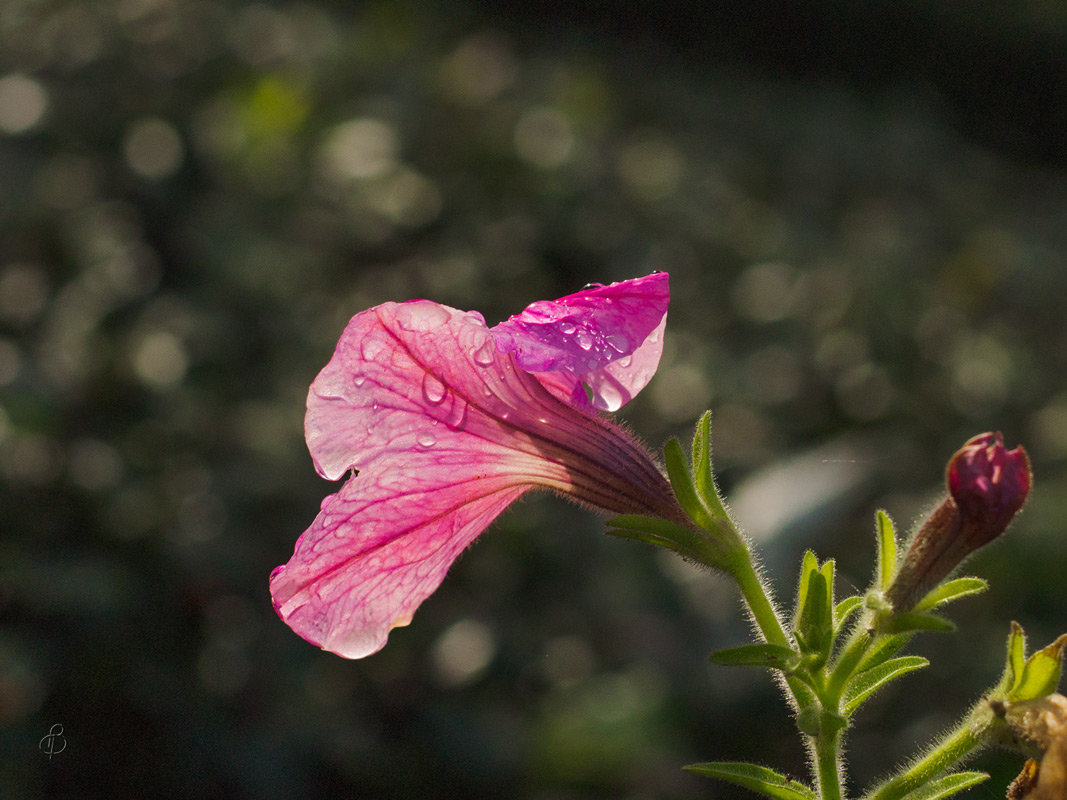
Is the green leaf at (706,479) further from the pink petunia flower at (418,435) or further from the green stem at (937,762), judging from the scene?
the green stem at (937,762)

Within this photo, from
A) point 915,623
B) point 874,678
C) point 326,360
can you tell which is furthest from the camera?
point 326,360

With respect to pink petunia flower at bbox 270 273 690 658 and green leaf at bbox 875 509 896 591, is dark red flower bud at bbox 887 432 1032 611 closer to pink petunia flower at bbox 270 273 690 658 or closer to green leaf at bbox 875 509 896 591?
green leaf at bbox 875 509 896 591

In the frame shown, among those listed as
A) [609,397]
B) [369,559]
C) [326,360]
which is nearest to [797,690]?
[609,397]

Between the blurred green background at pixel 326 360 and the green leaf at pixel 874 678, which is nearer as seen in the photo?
the green leaf at pixel 874 678

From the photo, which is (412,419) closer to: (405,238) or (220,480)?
(220,480)

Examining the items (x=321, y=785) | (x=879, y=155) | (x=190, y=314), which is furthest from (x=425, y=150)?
(x=879, y=155)

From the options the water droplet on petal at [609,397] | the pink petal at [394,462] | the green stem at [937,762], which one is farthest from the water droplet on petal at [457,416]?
the green stem at [937,762]

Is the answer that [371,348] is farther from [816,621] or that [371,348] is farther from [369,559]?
[816,621]
